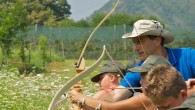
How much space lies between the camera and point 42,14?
176 ft

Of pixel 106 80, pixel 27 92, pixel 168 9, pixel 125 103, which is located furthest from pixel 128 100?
pixel 168 9

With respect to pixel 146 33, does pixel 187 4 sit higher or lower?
lower

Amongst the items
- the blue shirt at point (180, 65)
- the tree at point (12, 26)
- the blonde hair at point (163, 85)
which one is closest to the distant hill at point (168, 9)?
the tree at point (12, 26)

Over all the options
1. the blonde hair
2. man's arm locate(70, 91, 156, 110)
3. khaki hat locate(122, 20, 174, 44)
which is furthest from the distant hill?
the blonde hair

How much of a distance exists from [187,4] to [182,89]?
18716 cm

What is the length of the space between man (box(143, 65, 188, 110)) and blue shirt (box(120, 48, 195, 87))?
112 centimetres

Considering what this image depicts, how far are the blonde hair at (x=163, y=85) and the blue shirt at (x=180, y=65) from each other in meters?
1.11

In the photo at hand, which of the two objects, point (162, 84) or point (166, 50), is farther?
point (166, 50)

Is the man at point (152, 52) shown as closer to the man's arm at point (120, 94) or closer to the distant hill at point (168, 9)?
the man's arm at point (120, 94)

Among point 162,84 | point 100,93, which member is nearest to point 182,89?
point 162,84

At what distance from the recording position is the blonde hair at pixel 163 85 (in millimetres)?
3014

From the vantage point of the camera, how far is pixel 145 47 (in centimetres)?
432

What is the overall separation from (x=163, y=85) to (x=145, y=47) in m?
1.32

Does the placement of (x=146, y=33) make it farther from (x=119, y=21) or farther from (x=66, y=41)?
(x=119, y=21)
